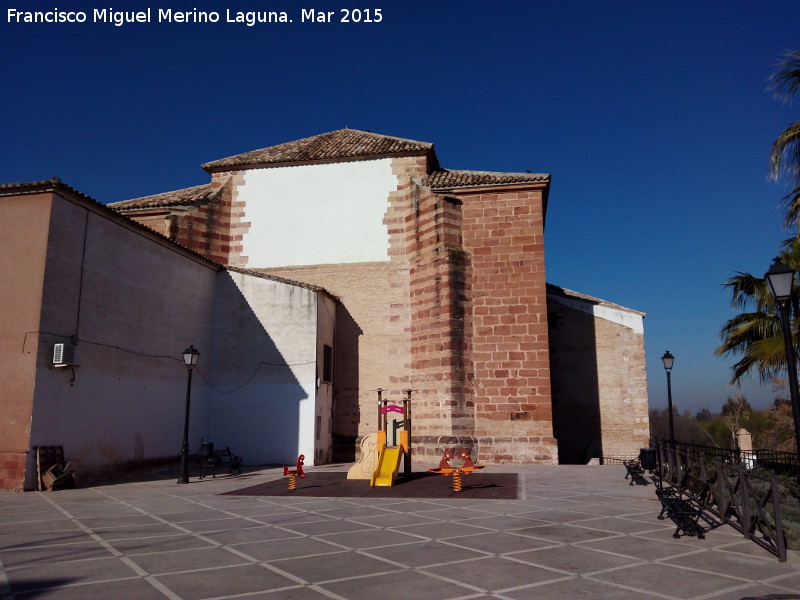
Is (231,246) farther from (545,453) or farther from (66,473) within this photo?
(545,453)

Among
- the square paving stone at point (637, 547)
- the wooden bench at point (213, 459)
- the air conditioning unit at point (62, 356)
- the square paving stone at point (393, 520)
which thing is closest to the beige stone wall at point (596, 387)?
the wooden bench at point (213, 459)

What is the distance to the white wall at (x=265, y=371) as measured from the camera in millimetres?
15227

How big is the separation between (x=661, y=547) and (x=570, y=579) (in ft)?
5.39

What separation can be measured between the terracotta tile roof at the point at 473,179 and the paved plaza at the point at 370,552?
31.0 feet

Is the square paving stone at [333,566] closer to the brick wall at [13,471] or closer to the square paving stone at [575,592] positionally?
the square paving stone at [575,592]

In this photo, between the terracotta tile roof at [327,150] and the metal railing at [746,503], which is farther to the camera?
the terracotta tile roof at [327,150]

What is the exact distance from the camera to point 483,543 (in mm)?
6000

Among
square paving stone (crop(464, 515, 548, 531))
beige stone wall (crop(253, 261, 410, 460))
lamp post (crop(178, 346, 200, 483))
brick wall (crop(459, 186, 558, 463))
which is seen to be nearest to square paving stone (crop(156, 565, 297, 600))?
square paving stone (crop(464, 515, 548, 531))

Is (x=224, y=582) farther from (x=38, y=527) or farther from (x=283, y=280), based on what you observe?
(x=283, y=280)

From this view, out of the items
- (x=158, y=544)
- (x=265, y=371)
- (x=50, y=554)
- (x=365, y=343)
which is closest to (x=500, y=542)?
(x=158, y=544)

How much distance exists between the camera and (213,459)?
43.2ft

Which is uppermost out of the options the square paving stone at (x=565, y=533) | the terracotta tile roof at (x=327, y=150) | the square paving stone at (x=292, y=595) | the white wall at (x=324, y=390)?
the terracotta tile roof at (x=327, y=150)

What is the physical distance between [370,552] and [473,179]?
12813 mm

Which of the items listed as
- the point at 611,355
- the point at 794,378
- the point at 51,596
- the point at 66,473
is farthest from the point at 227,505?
the point at 611,355
